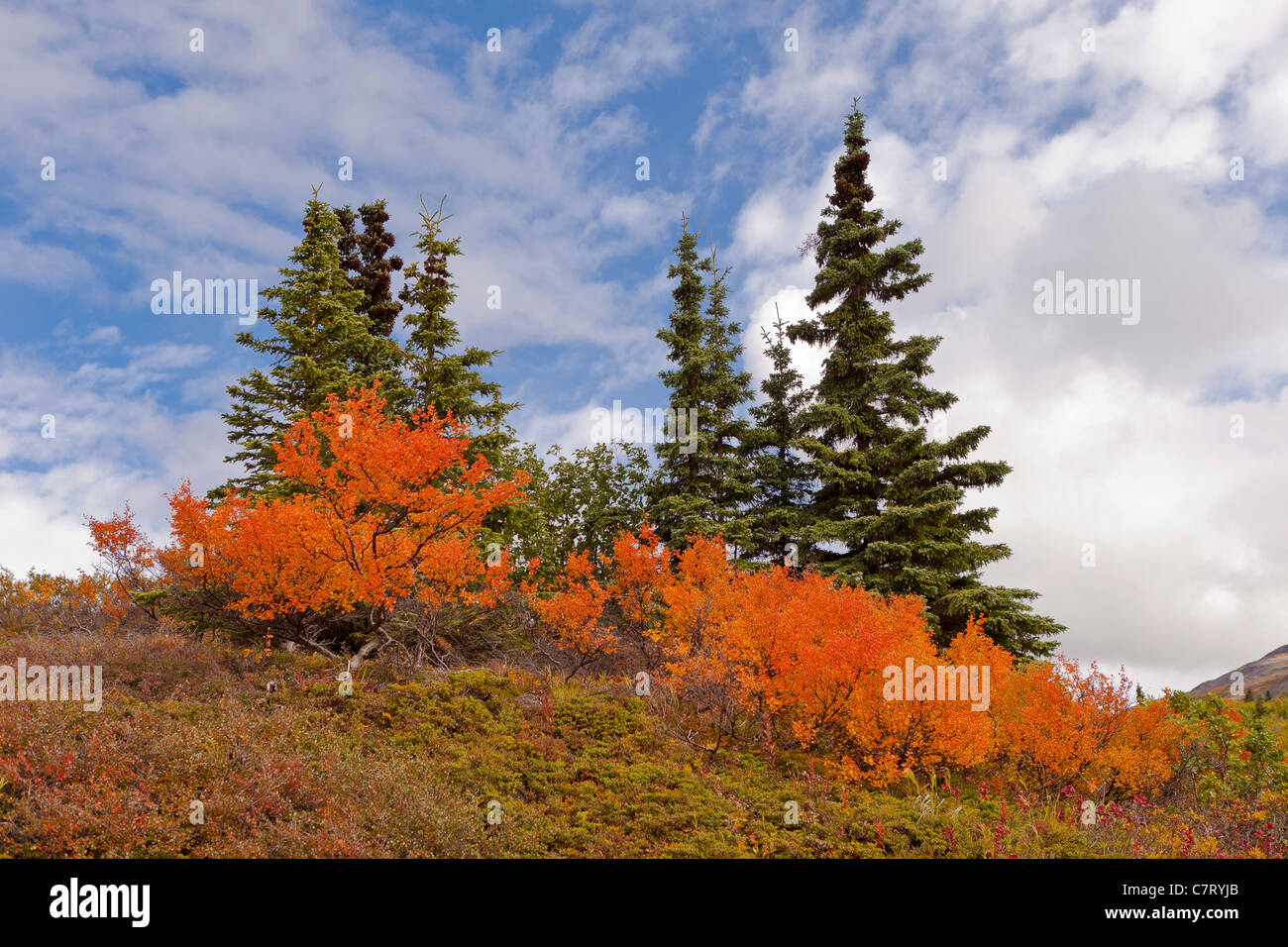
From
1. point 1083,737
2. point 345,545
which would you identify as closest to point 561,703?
point 345,545

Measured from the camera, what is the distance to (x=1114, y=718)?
48.7 feet

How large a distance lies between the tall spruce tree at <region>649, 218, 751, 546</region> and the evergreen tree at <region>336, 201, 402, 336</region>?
45.7 feet

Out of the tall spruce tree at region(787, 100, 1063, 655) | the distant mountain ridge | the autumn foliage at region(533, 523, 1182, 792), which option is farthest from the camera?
the distant mountain ridge

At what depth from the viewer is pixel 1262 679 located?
3369cm

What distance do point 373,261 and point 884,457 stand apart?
25933 mm

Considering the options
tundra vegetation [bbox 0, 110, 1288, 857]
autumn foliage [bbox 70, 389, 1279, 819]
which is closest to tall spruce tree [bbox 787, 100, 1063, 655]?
tundra vegetation [bbox 0, 110, 1288, 857]

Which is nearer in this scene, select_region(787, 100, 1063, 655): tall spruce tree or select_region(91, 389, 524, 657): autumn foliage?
select_region(91, 389, 524, 657): autumn foliage

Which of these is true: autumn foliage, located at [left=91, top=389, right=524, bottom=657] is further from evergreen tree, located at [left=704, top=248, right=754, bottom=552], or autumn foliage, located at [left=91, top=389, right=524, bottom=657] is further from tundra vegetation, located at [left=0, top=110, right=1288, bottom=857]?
evergreen tree, located at [left=704, top=248, right=754, bottom=552]

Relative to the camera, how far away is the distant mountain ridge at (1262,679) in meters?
30.8

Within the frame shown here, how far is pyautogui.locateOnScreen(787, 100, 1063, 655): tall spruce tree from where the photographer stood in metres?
24.4

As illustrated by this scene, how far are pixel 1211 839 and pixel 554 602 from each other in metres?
13.7

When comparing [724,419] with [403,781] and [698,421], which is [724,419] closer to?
[698,421]
